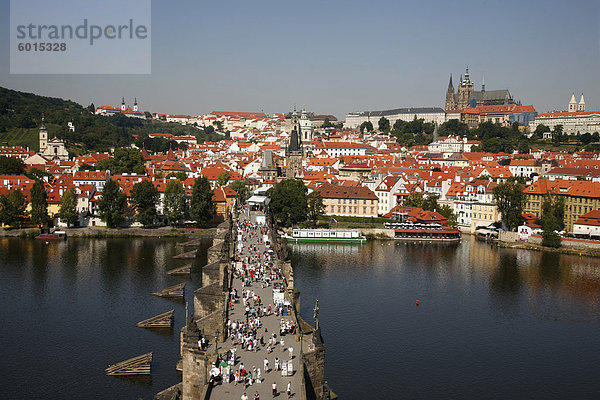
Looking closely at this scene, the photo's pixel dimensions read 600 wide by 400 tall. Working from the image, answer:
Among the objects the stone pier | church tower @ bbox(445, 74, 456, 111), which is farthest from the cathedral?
the stone pier

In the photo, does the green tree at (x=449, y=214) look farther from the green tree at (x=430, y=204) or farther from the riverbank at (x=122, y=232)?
the riverbank at (x=122, y=232)

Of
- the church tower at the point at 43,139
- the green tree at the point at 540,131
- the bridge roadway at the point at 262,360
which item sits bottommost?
the bridge roadway at the point at 262,360

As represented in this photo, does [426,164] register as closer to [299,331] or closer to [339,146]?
[339,146]

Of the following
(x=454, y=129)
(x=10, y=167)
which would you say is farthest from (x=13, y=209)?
(x=454, y=129)

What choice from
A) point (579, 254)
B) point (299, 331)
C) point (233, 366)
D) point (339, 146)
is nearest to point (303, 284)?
point (299, 331)

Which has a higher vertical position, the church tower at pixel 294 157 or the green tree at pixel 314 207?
the church tower at pixel 294 157

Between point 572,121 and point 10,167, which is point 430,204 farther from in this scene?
point 572,121

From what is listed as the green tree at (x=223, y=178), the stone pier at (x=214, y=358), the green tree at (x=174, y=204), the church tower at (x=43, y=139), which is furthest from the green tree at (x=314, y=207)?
the church tower at (x=43, y=139)
